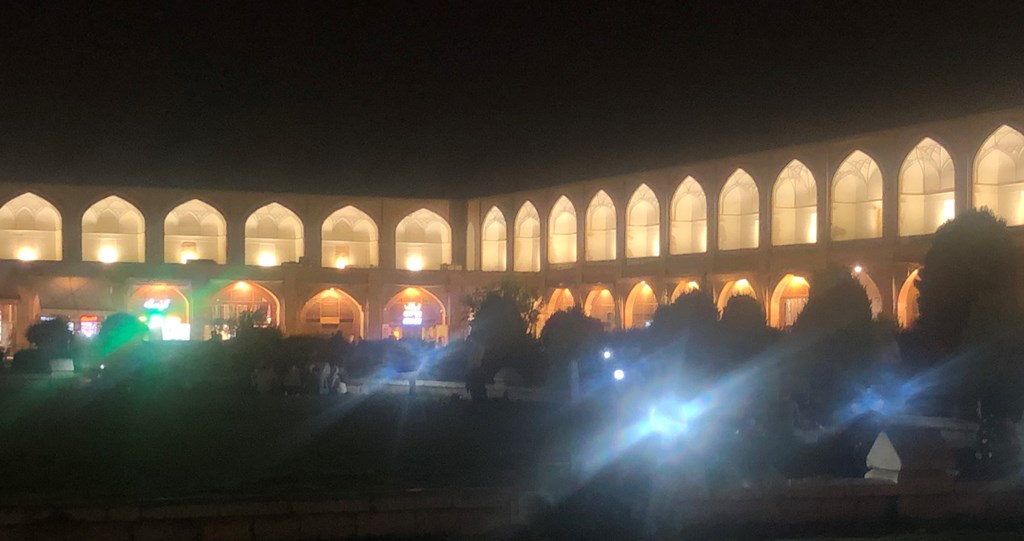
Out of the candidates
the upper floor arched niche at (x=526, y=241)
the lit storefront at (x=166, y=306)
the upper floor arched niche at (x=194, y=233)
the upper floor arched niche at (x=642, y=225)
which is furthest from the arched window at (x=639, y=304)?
the lit storefront at (x=166, y=306)

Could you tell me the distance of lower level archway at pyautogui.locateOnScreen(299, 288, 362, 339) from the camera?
119 ft

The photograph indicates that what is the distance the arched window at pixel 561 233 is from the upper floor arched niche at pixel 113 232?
11327 millimetres

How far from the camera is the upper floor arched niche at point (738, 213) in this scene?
31.0 m

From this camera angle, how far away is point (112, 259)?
35875 millimetres

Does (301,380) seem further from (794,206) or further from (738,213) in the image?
(738,213)

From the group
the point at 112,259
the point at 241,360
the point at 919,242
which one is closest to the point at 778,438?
the point at 241,360

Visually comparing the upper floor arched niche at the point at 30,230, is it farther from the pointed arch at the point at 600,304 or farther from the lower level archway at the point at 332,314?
the pointed arch at the point at 600,304

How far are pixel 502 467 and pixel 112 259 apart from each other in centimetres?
2784

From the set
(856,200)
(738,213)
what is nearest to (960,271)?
(856,200)

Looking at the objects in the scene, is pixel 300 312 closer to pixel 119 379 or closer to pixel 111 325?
pixel 111 325

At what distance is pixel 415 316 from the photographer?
37.2m

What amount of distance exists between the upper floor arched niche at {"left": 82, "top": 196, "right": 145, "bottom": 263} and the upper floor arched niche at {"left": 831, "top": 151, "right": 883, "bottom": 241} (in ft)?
61.1

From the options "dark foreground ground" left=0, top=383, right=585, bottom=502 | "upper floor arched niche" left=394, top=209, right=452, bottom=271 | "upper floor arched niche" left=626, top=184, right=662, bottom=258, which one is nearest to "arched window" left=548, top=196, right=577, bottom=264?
"upper floor arched niche" left=626, top=184, right=662, bottom=258

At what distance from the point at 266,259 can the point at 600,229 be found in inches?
385
